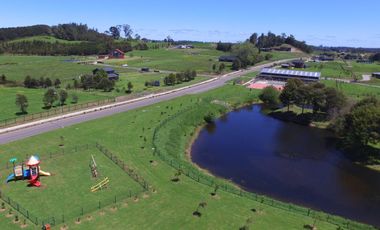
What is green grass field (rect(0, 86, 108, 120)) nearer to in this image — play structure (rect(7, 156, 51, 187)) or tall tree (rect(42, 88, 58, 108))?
tall tree (rect(42, 88, 58, 108))

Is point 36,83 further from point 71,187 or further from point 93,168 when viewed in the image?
point 71,187

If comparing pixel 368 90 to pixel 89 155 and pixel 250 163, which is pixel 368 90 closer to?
pixel 250 163

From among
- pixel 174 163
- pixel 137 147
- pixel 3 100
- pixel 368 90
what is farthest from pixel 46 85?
pixel 368 90

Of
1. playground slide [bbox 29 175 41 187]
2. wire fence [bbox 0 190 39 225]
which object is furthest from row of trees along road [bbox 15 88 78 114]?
wire fence [bbox 0 190 39 225]

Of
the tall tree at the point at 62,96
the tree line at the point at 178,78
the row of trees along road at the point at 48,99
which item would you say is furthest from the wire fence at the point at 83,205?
the tree line at the point at 178,78

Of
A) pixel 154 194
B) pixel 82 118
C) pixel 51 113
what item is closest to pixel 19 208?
pixel 154 194
